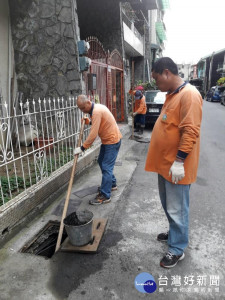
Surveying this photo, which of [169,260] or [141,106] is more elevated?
[141,106]

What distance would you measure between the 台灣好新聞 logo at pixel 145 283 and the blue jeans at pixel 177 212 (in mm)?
362

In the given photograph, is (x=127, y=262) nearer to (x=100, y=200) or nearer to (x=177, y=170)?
(x=177, y=170)

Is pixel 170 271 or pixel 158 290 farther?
pixel 170 271

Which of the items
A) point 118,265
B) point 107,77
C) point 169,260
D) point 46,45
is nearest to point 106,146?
point 118,265

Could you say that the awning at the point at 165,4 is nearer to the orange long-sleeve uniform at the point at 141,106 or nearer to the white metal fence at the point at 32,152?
the orange long-sleeve uniform at the point at 141,106

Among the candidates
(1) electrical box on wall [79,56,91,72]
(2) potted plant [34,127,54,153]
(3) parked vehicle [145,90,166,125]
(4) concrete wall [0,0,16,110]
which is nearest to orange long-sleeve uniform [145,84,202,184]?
(2) potted plant [34,127,54,153]

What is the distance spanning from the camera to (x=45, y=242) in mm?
3074

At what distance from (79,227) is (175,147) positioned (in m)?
1.34

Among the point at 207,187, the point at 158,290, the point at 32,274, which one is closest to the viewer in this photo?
the point at 158,290

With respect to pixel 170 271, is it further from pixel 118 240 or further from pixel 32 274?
pixel 32 274

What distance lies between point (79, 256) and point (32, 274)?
1.70 ft

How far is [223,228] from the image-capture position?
10.5 ft

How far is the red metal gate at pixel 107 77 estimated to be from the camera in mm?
6709

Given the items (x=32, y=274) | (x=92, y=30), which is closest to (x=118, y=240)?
(x=32, y=274)
